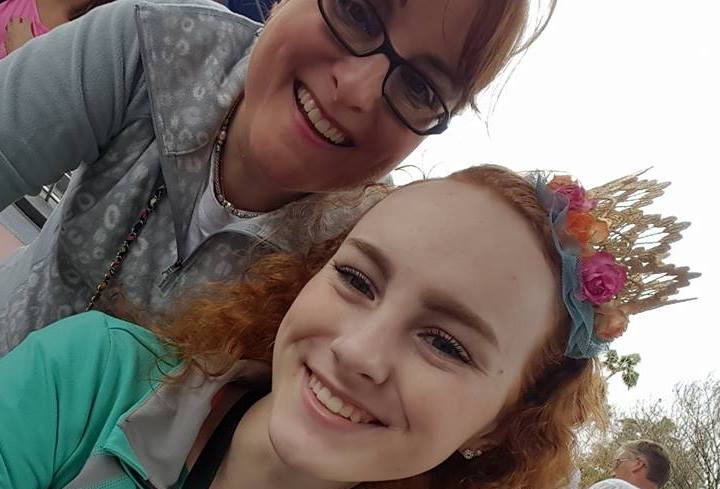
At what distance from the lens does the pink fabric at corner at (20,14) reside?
2.04 metres

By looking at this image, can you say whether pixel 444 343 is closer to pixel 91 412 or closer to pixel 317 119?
pixel 317 119

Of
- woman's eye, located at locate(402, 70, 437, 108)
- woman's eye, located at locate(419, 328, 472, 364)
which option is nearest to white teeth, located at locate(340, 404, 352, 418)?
woman's eye, located at locate(419, 328, 472, 364)

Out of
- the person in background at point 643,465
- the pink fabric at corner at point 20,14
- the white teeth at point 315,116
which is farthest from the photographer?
the person in background at point 643,465

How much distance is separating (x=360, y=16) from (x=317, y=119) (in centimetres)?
21

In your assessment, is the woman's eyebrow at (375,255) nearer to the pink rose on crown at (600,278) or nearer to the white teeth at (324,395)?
the white teeth at (324,395)

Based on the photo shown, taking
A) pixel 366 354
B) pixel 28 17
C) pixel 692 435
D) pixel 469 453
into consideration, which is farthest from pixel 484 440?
pixel 692 435

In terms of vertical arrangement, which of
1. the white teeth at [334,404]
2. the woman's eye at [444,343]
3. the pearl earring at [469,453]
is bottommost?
the pearl earring at [469,453]

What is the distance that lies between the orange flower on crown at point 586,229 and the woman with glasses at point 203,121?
0.32m

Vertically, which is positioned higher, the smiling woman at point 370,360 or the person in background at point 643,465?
the smiling woman at point 370,360

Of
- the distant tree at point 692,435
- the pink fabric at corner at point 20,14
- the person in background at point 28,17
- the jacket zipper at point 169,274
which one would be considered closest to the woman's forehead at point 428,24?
the jacket zipper at point 169,274

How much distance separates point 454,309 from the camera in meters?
1.10

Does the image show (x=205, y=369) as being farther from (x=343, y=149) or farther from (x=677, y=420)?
(x=677, y=420)

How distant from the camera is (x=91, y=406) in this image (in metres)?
1.12

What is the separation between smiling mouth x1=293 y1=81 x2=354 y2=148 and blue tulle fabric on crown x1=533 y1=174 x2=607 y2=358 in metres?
0.42
